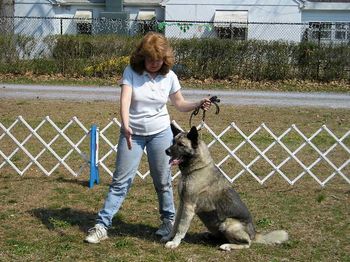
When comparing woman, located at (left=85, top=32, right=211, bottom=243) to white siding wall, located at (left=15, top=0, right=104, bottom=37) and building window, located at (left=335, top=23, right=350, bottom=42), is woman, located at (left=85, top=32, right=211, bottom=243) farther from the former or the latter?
white siding wall, located at (left=15, top=0, right=104, bottom=37)

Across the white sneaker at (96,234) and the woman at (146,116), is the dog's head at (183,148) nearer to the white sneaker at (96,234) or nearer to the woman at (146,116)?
the woman at (146,116)

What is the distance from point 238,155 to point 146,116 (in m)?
4.10

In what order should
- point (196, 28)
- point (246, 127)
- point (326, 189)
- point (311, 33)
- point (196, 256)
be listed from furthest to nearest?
1. point (196, 28)
2. point (311, 33)
3. point (246, 127)
4. point (326, 189)
5. point (196, 256)

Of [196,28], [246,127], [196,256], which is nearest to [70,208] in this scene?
[196,256]

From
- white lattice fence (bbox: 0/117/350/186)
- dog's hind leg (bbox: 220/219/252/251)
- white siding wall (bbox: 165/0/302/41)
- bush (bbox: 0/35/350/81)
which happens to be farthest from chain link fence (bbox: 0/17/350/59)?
dog's hind leg (bbox: 220/219/252/251)

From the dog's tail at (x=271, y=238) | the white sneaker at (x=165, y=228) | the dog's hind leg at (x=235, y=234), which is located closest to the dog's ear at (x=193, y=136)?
the dog's hind leg at (x=235, y=234)

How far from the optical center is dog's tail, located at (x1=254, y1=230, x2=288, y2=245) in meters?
5.20

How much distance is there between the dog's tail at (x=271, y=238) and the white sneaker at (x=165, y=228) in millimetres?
820

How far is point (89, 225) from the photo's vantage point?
576cm

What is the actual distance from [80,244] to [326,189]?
3.51 metres

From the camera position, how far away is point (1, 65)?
2083 centimetres

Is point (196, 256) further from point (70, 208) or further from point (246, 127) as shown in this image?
point (246, 127)

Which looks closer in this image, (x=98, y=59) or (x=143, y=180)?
(x=143, y=180)

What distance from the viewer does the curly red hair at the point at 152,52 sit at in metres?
4.93
